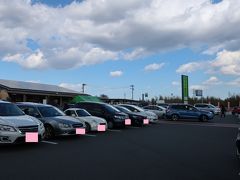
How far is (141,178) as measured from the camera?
27.1ft

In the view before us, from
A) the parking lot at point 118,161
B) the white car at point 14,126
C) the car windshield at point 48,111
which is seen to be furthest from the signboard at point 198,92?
the white car at point 14,126

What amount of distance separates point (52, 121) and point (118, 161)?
6160mm

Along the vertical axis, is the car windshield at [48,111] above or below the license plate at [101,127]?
above

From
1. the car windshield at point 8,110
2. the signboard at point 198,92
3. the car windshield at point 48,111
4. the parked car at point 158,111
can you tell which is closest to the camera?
the car windshield at point 8,110

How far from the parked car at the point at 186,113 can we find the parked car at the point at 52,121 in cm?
1996

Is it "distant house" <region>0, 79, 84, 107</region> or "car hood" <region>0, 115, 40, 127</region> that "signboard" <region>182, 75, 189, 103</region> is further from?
"car hood" <region>0, 115, 40, 127</region>

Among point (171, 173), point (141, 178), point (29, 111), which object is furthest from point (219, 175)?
point (29, 111)

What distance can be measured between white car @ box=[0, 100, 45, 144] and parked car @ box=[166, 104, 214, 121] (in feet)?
76.8

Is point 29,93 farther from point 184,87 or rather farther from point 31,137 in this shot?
point 31,137

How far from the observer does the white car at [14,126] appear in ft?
39.2

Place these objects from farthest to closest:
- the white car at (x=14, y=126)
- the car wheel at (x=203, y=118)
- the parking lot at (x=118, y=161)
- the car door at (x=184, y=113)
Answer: the car door at (x=184, y=113)
the car wheel at (x=203, y=118)
the white car at (x=14, y=126)
the parking lot at (x=118, y=161)

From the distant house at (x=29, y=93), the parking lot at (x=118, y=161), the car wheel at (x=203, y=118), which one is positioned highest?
the distant house at (x=29, y=93)

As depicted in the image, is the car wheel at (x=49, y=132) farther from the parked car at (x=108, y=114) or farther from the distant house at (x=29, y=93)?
the distant house at (x=29, y=93)

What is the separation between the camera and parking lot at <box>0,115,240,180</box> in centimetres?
866
